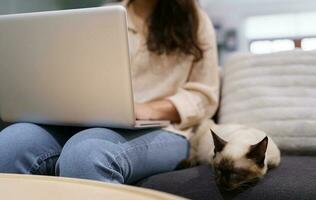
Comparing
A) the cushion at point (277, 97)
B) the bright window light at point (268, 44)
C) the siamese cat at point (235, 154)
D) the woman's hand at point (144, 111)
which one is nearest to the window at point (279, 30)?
the bright window light at point (268, 44)

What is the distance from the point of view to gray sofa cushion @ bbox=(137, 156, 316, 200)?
0.90 metres

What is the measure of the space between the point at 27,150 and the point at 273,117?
800 millimetres

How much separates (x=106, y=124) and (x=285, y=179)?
19.0 inches

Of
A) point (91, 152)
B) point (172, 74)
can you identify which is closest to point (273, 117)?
point (172, 74)

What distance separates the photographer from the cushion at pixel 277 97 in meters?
1.24

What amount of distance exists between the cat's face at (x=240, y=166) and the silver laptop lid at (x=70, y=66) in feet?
0.94

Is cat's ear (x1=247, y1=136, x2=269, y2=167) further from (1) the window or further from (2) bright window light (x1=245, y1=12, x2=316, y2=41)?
(2) bright window light (x1=245, y1=12, x2=316, y2=41)

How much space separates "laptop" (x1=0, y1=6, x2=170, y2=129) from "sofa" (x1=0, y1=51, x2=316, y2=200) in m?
0.22

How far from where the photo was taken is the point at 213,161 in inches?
42.6

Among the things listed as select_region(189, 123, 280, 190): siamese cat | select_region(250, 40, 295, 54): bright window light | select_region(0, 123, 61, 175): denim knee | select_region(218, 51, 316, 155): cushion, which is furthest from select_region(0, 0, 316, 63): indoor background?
select_region(0, 123, 61, 175): denim knee

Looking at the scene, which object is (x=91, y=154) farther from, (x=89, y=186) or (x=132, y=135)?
(x=89, y=186)

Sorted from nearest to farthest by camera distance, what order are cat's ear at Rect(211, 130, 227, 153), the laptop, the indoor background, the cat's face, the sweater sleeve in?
the laptop < the cat's face < cat's ear at Rect(211, 130, 227, 153) < the sweater sleeve < the indoor background

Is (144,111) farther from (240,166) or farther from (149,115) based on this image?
(240,166)

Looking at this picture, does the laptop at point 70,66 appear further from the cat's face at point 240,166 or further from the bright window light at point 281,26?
the bright window light at point 281,26
